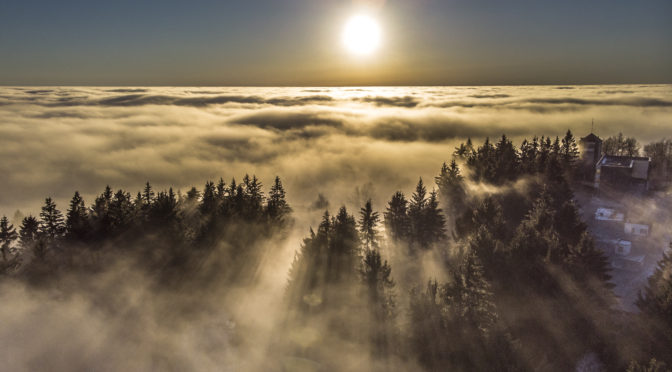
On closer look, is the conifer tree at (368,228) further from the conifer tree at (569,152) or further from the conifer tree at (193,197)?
the conifer tree at (569,152)

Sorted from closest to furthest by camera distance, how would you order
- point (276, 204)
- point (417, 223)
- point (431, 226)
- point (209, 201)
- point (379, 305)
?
1. point (379, 305)
2. point (209, 201)
3. point (431, 226)
4. point (417, 223)
5. point (276, 204)

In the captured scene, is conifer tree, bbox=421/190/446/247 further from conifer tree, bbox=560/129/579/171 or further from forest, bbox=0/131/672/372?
conifer tree, bbox=560/129/579/171

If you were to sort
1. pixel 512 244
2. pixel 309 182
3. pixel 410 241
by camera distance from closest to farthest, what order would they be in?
pixel 512 244 → pixel 410 241 → pixel 309 182

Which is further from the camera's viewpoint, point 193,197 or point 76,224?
point 193,197

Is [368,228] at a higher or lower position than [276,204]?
lower

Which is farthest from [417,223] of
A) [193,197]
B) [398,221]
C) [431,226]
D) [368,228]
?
[193,197]

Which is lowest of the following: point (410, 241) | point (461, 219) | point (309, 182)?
point (309, 182)

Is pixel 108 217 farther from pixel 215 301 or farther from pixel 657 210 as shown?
pixel 657 210

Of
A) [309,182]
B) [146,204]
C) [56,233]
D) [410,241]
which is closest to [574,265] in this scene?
[410,241]

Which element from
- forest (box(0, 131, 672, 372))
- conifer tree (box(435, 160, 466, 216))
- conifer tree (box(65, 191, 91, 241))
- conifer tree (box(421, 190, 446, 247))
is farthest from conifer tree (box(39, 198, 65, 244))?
conifer tree (box(435, 160, 466, 216))

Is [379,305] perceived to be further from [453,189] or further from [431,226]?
[453,189]
